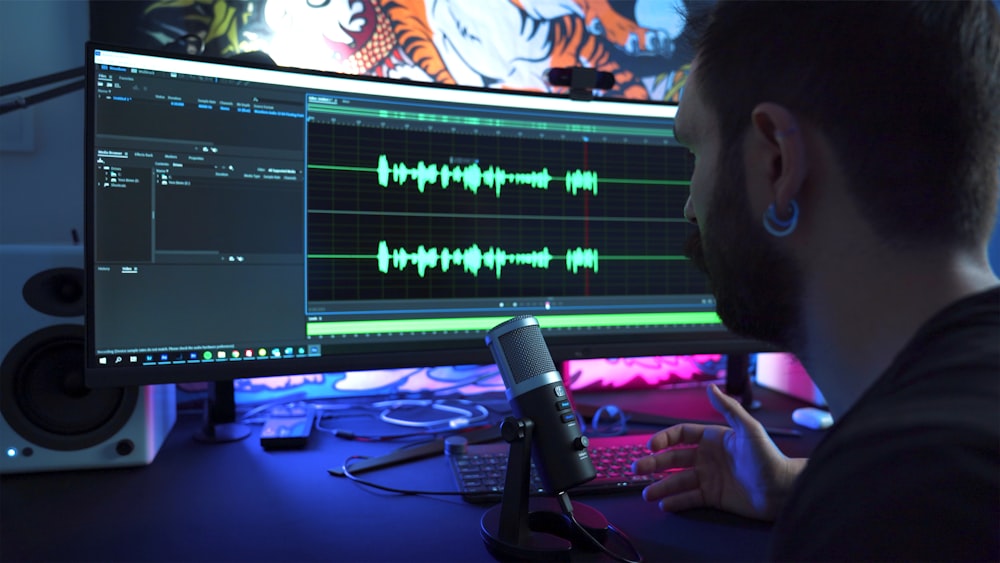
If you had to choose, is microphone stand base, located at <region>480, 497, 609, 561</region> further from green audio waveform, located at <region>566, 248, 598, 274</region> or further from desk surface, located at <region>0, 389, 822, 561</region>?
green audio waveform, located at <region>566, 248, 598, 274</region>

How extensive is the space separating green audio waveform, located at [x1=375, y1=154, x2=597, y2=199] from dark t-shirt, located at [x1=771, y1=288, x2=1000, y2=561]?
0.68 metres

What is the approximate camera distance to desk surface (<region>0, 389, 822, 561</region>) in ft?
2.08

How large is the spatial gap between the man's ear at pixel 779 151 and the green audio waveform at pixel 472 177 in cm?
51

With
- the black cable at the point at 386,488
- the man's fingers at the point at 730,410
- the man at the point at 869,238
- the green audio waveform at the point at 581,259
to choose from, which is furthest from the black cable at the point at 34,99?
the man's fingers at the point at 730,410

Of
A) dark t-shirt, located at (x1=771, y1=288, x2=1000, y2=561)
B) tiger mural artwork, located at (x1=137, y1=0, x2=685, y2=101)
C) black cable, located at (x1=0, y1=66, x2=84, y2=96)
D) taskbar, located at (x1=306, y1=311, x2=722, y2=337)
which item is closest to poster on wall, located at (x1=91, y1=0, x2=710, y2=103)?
tiger mural artwork, located at (x1=137, y1=0, x2=685, y2=101)

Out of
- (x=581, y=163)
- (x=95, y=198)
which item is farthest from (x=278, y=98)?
(x=581, y=163)

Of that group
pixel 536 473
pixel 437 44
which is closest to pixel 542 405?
pixel 536 473

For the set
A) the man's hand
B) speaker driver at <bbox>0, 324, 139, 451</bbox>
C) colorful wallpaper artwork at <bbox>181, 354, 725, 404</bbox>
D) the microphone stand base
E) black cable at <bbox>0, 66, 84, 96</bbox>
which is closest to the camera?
the microphone stand base

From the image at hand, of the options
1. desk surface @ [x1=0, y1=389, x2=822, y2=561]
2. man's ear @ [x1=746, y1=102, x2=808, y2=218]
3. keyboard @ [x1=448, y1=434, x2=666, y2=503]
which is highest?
man's ear @ [x1=746, y1=102, x2=808, y2=218]

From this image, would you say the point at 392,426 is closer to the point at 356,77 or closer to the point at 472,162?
the point at 472,162

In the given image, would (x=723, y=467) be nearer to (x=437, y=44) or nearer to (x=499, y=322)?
(x=499, y=322)

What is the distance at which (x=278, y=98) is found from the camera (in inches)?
34.4

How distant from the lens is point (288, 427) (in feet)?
3.29

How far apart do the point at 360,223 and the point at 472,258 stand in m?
0.18
